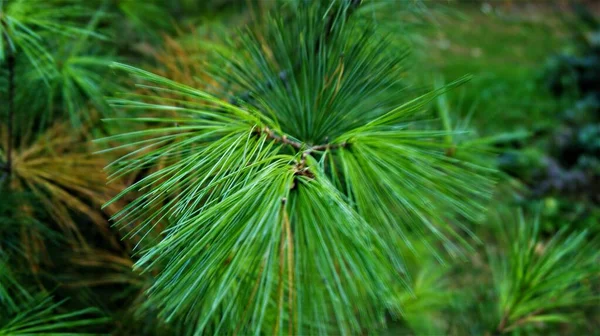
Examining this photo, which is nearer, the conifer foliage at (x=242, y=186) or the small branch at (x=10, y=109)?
the conifer foliage at (x=242, y=186)

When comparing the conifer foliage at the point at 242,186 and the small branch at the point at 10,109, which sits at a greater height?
the small branch at the point at 10,109

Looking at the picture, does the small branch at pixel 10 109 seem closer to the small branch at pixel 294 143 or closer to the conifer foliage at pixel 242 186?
the conifer foliage at pixel 242 186

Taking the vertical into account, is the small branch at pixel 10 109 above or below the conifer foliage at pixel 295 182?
above

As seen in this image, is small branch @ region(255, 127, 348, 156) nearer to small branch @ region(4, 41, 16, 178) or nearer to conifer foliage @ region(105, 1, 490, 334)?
conifer foliage @ region(105, 1, 490, 334)

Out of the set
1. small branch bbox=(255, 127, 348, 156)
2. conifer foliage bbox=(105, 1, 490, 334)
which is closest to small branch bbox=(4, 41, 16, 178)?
conifer foliage bbox=(105, 1, 490, 334)

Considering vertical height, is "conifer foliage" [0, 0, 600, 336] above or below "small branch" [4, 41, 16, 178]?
below

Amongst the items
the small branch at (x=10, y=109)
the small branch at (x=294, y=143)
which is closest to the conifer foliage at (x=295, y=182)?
the small branch at (x=294, y=143)

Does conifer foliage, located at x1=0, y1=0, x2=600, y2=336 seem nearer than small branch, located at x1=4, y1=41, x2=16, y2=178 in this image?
Yes

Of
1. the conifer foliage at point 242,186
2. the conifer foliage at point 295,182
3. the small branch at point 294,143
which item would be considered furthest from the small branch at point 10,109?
the small branch at point 294,143

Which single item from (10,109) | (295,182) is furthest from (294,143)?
(10,109)

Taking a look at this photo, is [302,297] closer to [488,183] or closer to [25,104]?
[488,183]

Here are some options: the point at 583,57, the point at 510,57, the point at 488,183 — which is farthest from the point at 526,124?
the point at 488,183

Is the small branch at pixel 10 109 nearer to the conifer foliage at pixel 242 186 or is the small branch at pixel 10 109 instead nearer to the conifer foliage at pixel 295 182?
the conifer foliage at pixel 242 186

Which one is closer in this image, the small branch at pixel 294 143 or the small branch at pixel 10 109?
the small branch at pixel 294 143
